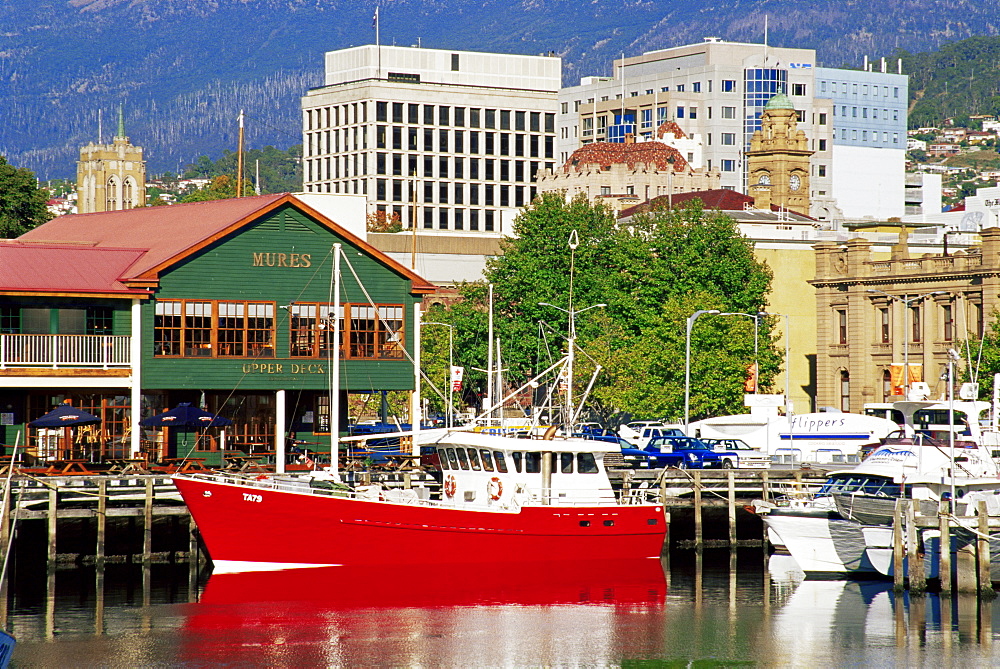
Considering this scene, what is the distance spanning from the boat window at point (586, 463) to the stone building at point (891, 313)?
48416mm

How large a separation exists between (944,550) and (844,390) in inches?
2629

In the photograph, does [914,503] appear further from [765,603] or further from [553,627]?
[553,627]

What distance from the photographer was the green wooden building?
6141cm

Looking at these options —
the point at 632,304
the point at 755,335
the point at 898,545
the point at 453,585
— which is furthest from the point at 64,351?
the point at 632,304

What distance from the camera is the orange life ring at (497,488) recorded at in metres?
53.7

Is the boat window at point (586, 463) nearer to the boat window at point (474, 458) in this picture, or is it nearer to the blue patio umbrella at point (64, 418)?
the boat window at point (474, 458)

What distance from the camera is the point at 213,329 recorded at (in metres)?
63.1

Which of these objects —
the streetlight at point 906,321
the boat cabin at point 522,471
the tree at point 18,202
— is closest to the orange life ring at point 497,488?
the boat cabin at point 522,471

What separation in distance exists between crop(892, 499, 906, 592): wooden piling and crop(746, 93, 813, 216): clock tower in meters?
136

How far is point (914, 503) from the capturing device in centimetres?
4747

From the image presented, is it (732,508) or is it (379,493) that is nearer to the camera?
(379,493)

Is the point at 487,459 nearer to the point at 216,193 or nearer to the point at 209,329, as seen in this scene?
the point at 209,329

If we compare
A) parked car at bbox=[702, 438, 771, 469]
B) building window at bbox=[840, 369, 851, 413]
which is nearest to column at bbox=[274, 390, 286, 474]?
parked car at bbox=[702, 438, 771, 469]

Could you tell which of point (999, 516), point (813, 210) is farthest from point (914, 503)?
point (813, 210)
